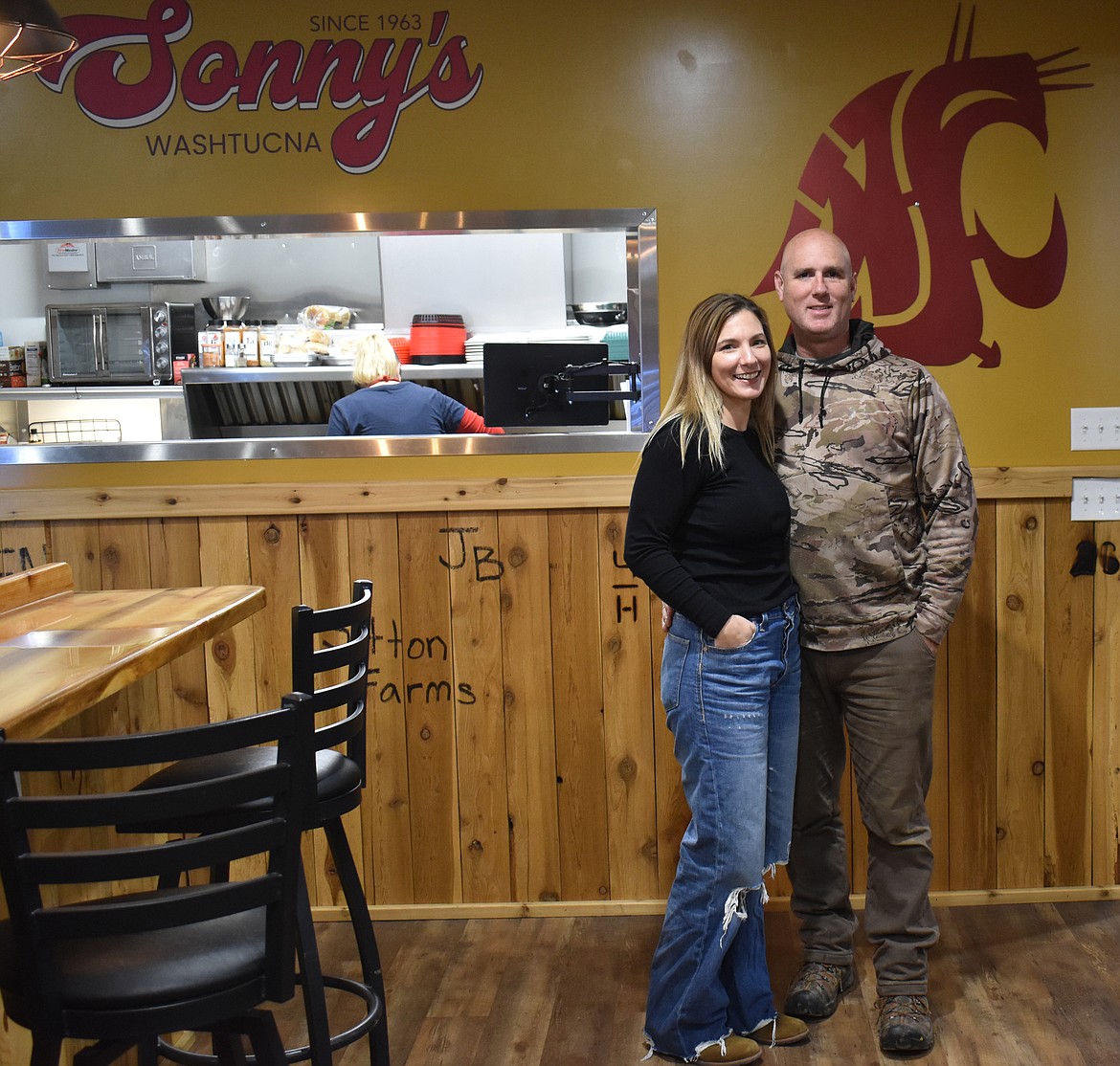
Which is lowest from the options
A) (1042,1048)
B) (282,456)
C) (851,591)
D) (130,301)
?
(1042,1048)

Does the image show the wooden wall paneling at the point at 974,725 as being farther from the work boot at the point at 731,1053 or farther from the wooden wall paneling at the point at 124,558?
the wooden wall paneling at the point at 124,558

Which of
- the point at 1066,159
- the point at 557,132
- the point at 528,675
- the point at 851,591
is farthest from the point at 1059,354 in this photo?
the point at 528,675

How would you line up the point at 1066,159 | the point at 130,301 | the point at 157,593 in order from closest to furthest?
1. the point at 157,593
2. the point at 1066,159
3. the point at 130,301

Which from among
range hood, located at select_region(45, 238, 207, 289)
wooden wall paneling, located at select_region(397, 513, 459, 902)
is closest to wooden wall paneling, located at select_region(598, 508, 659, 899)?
wooden wall paneling, located at select_region(397, 513, 459, 902)

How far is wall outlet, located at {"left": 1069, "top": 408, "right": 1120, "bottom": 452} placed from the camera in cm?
334

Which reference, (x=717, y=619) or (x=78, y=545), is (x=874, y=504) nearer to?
(x=717, y=619)

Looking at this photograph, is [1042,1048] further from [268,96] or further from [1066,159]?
[268,96]

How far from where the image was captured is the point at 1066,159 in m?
3.28

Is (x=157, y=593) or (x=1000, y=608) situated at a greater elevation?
(x=157, y=593)

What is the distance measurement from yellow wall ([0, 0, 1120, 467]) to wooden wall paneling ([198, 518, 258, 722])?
0.94 m

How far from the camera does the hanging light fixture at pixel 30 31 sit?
2186 mm

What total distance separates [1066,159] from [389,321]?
2779 millimetres

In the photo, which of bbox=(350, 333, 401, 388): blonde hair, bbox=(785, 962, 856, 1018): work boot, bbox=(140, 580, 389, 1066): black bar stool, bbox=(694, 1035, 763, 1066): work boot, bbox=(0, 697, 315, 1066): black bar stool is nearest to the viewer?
bbox=(0, 697, 315, 1066): black bar stool

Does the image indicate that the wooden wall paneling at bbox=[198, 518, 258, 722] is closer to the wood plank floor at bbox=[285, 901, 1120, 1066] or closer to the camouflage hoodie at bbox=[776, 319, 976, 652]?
the wood plank floor at bbox=[285, 901, 1120, 1066]
